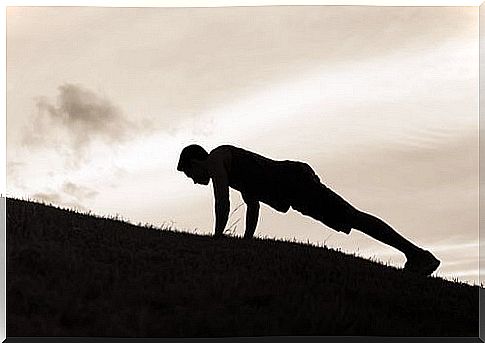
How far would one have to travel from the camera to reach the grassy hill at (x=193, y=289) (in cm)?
669

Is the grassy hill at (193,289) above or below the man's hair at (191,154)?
below

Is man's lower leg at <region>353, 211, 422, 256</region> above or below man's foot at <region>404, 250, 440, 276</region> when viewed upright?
above

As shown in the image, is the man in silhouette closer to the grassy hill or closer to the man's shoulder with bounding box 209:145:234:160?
the man's shoulder with bounding box 209:145:234:160

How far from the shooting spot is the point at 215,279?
701 cm

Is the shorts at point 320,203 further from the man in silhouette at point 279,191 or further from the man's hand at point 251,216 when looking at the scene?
the man's hand at point 251,216

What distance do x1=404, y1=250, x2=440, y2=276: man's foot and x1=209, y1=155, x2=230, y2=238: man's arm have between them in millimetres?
1562

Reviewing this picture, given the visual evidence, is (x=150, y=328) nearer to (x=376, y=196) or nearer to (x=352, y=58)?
(x=376, y=196)

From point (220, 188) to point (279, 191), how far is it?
1.73 feet

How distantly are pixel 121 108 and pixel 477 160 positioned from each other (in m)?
2.89

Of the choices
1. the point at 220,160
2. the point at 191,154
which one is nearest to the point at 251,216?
the point at 220,160

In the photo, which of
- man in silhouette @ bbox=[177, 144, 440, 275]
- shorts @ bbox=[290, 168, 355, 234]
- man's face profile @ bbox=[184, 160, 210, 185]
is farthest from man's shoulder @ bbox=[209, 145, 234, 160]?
shorts @ bbox=[290, 168, 355, 234]

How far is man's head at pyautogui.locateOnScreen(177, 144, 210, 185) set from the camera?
7.35 meters

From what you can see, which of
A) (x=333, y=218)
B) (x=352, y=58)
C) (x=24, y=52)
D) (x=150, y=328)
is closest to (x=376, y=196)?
(x=333, y=218)

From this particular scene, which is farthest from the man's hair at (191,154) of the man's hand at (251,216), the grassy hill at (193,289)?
the grassy hill at (193,289)
